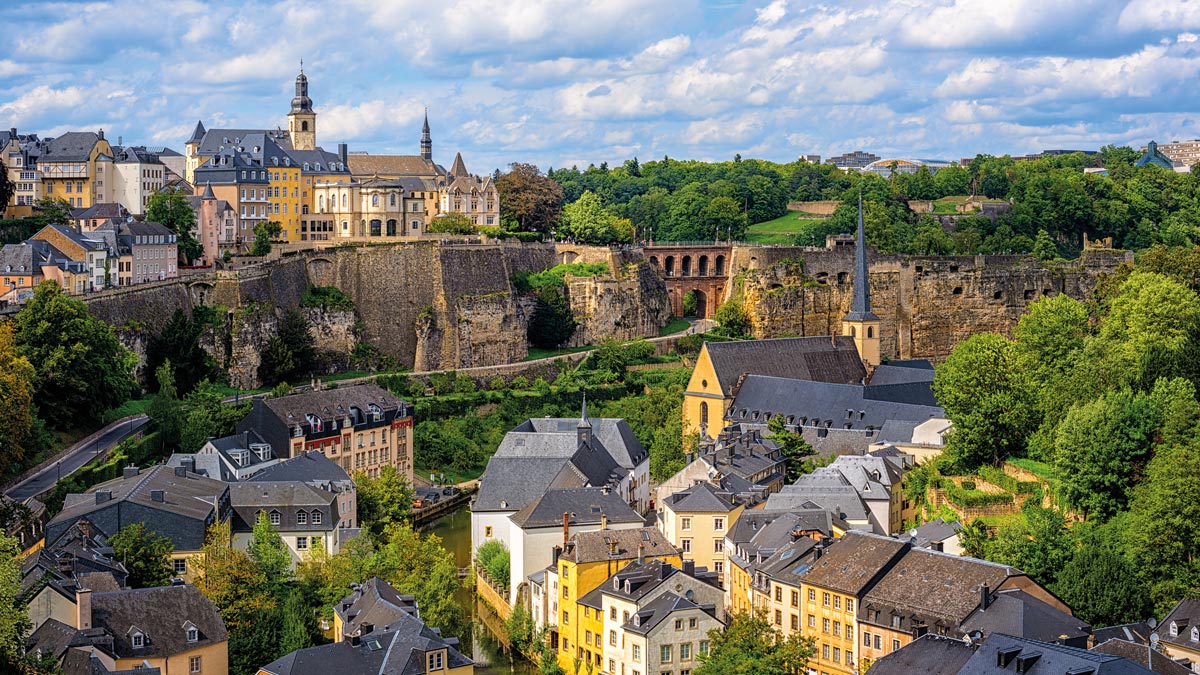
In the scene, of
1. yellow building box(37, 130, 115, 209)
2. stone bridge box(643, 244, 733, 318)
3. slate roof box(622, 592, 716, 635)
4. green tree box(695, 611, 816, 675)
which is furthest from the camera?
stone bridge box(643, 244, 733, 318)

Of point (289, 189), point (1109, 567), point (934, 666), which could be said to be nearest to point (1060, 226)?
point (289, 189)

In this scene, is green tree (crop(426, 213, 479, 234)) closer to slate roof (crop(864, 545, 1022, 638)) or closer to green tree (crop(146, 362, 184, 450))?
green tree (crop(146, 362, 184, 450))

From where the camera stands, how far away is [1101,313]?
7094cm

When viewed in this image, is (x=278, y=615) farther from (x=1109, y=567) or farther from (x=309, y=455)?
(x=1109, y=567)

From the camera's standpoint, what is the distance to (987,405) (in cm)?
5203

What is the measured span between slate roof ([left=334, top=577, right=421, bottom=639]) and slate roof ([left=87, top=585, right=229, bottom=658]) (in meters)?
2.97

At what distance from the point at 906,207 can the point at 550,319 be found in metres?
31.6

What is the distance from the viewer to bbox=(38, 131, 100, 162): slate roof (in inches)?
3255

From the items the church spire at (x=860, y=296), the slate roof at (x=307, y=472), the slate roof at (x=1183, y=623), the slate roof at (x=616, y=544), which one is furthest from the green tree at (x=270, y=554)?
the church spire at (x=860, y=296)


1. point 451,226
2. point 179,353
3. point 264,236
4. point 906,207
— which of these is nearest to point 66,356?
point 179,353

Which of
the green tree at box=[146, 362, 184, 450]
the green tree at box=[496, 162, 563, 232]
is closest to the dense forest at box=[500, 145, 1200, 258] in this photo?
the green tree at box=[496, 162, 563, 232]

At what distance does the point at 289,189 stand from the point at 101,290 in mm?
19361

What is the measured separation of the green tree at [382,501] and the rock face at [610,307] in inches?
1182

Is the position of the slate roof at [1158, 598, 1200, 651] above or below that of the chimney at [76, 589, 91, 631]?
below
